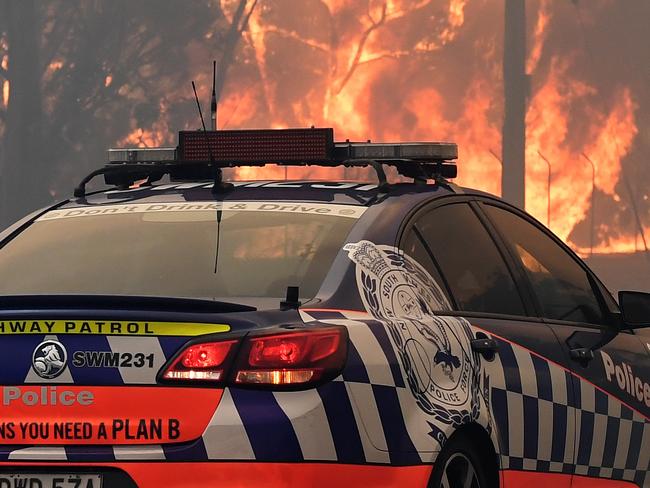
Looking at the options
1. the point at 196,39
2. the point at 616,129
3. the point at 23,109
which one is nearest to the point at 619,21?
the point at 616,129

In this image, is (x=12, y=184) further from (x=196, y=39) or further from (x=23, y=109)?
(x=196, y=39)

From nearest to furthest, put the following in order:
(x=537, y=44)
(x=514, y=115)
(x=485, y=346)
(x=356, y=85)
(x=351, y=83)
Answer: (x=485, y=346) < (x=514, y=115) < (x=351, y=83) < (x=356, y=85) < (x=537, y=44)

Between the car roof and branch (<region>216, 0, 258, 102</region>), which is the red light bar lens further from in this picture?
branch (<region>216, 0, 258, 102</region>)

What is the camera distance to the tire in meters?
4.57

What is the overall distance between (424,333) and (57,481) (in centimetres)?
106

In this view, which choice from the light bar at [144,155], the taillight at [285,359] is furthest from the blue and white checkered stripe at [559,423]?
the light bar at [144,155]

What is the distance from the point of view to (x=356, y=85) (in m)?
82.4

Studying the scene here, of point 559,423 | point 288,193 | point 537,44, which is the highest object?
point 537,44

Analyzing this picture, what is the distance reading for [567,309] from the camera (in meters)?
5.96

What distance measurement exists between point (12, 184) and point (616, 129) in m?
36.3

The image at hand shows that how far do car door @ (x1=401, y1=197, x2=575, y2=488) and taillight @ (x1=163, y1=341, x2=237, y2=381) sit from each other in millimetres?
961

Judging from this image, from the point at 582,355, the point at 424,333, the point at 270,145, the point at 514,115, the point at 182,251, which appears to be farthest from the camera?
the point at 514,115

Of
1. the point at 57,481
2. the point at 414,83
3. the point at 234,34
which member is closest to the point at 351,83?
the point at 414,83

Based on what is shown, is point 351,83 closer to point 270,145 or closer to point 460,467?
point 270,145
